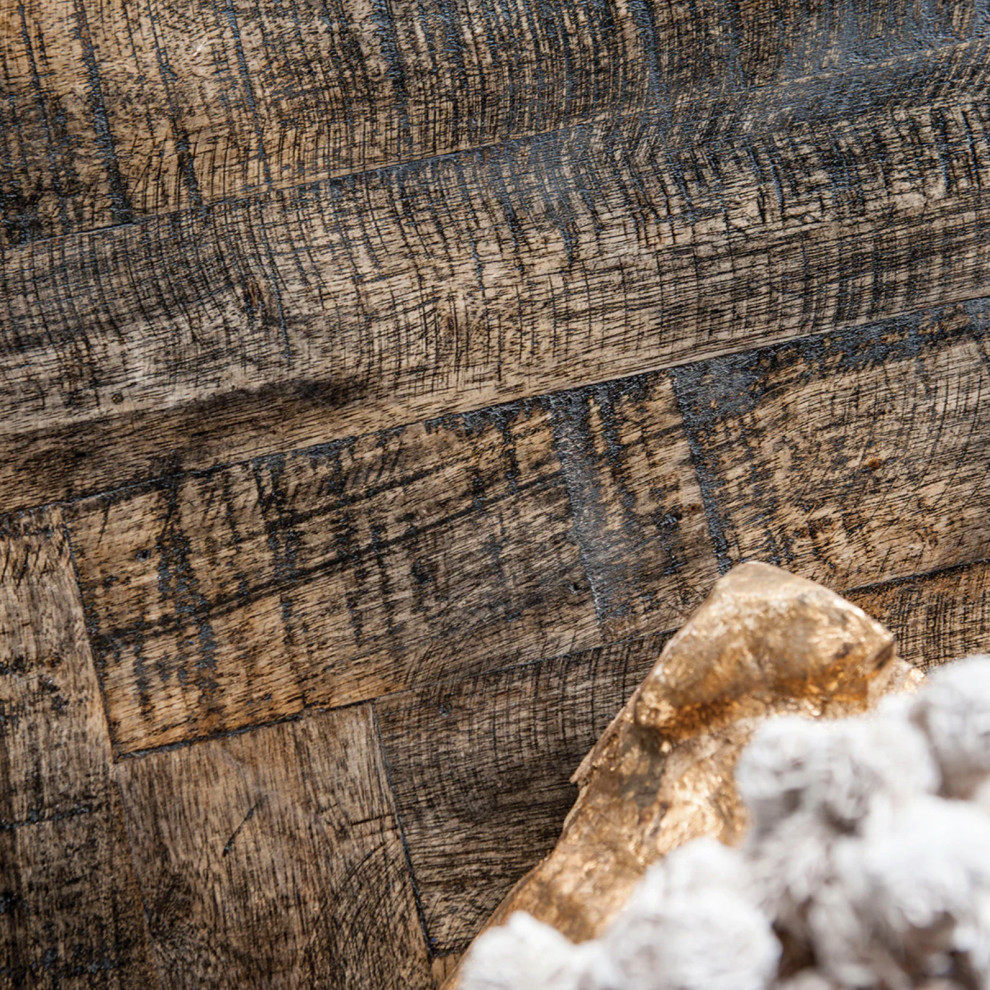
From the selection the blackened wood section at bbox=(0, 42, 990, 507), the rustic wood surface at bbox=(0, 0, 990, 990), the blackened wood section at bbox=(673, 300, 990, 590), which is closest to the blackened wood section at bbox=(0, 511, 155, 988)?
the rustic wood surface at bbox=(0, 0, 990, 990)

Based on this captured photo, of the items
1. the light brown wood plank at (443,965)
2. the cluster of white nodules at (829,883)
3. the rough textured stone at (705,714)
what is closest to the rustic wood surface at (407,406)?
the light brown wood plank at (443,965)

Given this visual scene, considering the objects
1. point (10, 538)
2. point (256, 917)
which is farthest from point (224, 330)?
point (256, 917)

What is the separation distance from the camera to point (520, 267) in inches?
41.3

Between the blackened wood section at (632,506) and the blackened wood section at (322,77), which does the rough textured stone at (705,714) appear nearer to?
the blackened wood section at (632,506)

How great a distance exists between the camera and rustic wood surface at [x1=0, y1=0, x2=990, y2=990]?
3.38ft

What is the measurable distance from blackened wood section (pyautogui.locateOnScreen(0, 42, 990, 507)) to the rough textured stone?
1.37 feet

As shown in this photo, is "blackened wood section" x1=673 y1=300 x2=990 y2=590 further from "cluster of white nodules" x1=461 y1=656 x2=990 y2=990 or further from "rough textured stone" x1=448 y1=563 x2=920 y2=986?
"cluster of white nodules" x1=461 y1=656 x2=990 y2=990

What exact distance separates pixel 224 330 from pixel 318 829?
0.62 meters

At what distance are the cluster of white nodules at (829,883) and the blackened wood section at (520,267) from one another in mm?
574

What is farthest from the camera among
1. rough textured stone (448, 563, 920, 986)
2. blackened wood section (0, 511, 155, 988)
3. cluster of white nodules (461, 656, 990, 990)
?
blackened wood section (0, 511, 155, 988)

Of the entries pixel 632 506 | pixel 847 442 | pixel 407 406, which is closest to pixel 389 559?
pixel 407 406

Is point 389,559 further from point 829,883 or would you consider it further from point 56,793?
point 829,883

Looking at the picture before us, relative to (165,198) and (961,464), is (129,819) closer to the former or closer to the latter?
(165,198)

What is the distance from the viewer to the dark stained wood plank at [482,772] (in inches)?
41.8
